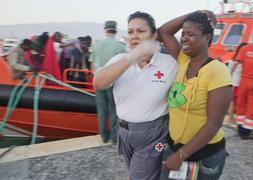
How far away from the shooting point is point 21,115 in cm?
605

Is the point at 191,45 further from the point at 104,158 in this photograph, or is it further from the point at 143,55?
the point at 104,158

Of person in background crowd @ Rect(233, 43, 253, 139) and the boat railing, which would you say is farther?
the boat railing

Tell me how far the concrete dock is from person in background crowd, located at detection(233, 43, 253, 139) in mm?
410

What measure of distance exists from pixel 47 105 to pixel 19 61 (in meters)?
0.95

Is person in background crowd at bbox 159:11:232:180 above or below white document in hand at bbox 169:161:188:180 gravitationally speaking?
above

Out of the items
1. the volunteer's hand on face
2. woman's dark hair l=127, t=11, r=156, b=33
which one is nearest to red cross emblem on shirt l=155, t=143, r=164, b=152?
the volunteer's hand on face

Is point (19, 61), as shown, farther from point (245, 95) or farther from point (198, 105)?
point (198, 105)

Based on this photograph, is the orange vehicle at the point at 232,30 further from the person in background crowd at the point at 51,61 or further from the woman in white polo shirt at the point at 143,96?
the woman in white polo shirt at the point at 143,96

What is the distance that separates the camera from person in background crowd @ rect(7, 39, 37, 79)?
5.68m

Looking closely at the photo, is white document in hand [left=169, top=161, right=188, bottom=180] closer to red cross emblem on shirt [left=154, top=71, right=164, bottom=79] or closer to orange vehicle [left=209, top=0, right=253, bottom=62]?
red cross emblem on shirt [left=154, top=71, right=164, bottom=79]

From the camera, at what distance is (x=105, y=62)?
4461 millimetres

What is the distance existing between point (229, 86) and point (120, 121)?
73 centimetres

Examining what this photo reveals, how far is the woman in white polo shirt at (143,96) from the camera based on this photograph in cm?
185

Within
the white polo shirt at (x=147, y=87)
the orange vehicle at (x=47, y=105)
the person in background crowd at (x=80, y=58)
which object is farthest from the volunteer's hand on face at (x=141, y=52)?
the person in background crowd at (x=80, y=58)
